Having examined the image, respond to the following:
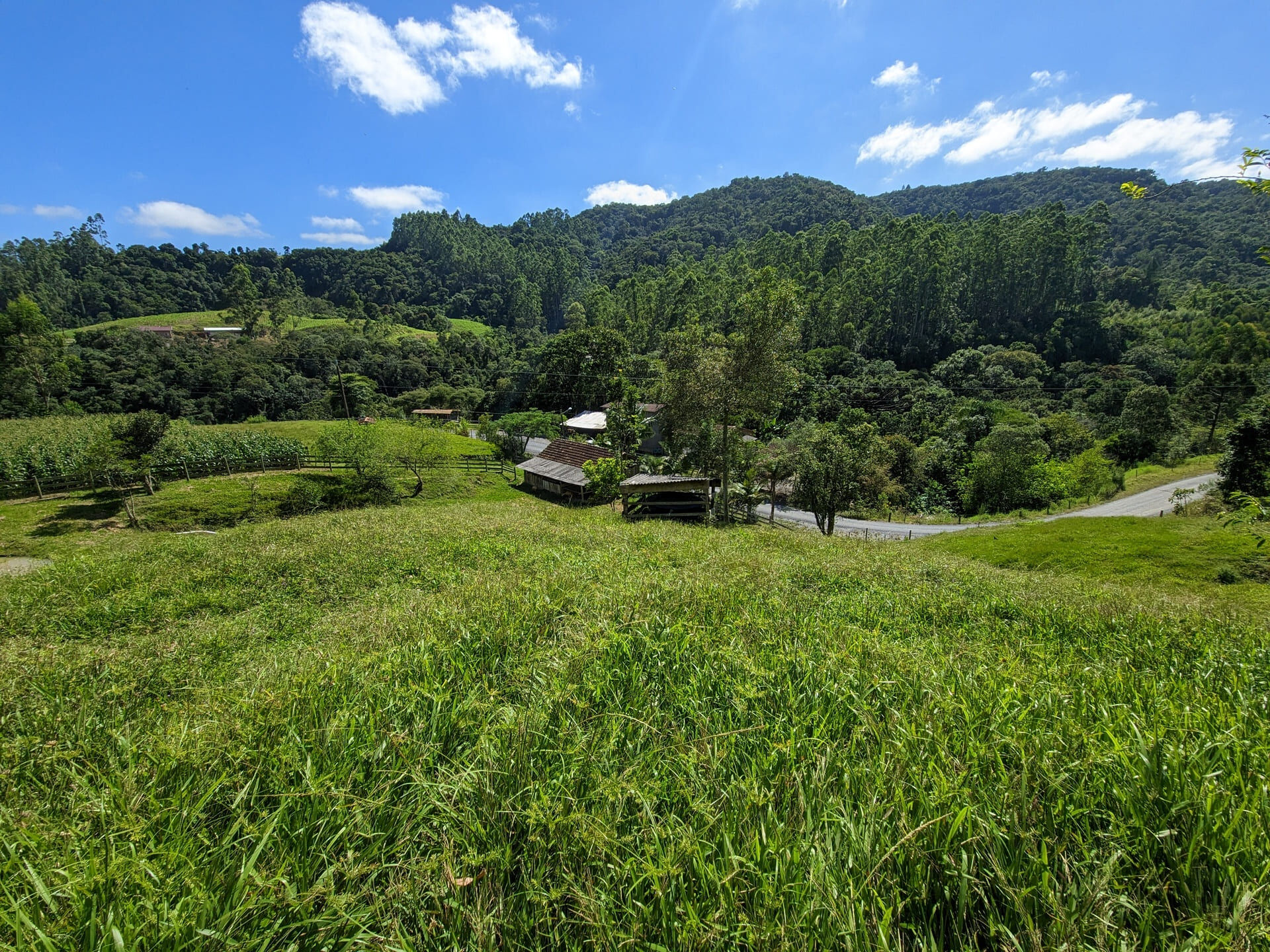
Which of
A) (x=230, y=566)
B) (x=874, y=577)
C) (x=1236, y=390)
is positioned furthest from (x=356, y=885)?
(x=1236, y=390)

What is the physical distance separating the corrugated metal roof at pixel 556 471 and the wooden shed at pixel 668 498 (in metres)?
8.31

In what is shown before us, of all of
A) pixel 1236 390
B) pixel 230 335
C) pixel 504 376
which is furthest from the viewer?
pixel 230 335

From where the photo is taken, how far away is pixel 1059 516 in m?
29.5

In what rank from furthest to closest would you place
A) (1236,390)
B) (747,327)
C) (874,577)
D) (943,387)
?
(943,387) < (1236,390) < (747,327) < (874,577)

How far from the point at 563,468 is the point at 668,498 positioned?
1323 centimetres

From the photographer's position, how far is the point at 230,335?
3019 inches

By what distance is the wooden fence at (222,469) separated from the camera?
25297mm

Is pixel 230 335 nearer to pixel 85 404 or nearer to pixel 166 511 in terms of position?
pixel 85 404

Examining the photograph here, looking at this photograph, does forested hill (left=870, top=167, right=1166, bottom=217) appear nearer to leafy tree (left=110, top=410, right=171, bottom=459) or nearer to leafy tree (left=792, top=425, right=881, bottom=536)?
leafy tree (left=792, top=425, right=881, bottom=536)

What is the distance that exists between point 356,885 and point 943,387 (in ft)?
212

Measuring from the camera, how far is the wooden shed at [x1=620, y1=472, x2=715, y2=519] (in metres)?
22.5

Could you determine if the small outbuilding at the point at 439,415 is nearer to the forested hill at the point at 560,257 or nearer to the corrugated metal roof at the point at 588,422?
the corrugated metal roof at the point at 588,422

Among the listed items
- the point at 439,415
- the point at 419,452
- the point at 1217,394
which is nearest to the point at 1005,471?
the point at 1217,394

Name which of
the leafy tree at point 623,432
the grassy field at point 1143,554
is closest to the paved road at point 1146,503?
the grassy field at point 1143,554
